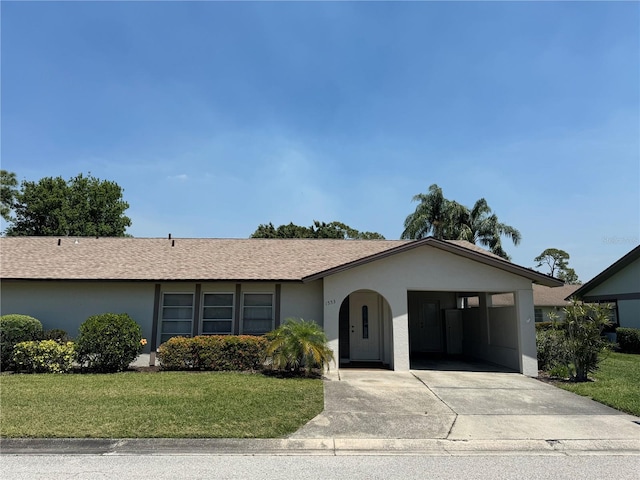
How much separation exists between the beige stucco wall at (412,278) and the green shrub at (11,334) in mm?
8622

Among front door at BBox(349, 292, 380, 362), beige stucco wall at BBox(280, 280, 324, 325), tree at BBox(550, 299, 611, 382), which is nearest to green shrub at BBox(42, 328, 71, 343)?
beige stucco wall at BBox(280, 280, 324, 325)

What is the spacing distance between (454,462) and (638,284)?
19571mm

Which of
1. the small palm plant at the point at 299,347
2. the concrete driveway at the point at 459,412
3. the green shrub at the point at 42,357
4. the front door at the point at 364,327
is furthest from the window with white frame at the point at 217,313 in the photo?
the concrete driveway at the point at 459,412

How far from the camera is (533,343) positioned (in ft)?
40.4

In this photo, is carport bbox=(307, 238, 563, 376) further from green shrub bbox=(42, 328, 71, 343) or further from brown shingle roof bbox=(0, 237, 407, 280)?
green shrub bbox=(42, 328, 71, 343)

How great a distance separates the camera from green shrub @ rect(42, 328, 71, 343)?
12.2 metres

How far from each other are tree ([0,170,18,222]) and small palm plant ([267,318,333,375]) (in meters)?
33.6

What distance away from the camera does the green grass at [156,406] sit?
20.8ft

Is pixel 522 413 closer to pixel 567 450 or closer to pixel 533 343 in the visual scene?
pixel 567 450

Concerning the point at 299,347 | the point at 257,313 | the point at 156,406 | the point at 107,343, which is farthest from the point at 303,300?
the point at 156,406

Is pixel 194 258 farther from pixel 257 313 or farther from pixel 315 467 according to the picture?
pixel 315 467

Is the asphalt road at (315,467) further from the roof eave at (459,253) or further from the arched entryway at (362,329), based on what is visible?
the arched entryway at (362,329)

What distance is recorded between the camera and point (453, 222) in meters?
31.1

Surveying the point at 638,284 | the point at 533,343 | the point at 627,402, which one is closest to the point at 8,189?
the point at 533,343
